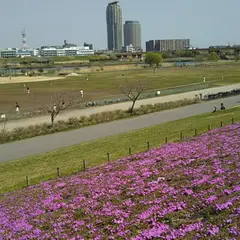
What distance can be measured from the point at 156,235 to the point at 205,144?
41.7ft

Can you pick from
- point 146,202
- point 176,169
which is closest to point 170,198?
point 146,202

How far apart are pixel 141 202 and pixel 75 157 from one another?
15.3 metres

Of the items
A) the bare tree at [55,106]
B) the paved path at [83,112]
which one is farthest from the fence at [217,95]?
the bare tree at [55,106]

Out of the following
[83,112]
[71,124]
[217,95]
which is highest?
[71,124]

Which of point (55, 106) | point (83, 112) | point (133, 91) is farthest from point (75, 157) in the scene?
point (133, 91)

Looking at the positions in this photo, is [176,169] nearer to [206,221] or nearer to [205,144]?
[205,144]

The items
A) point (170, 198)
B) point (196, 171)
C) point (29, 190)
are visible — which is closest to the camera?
point (170, 198)

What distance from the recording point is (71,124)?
143 feet

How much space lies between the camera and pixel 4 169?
26.8m

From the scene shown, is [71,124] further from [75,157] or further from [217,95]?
[217,95]

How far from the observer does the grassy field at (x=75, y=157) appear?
77.8 feet

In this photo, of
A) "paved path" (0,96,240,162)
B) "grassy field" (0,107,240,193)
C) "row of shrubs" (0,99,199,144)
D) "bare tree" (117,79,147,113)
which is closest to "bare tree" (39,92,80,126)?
"row of shrubs" (0,99,199,144)

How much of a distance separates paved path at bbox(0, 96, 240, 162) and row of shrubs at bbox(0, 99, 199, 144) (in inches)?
46.6

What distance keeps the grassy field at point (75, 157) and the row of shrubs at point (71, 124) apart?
26.1 ft
